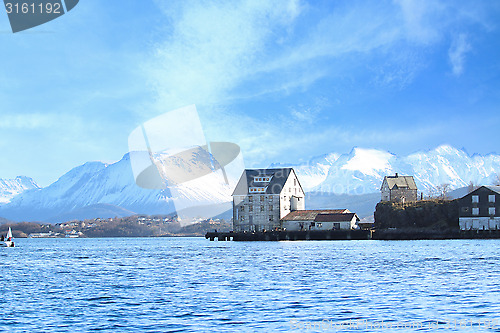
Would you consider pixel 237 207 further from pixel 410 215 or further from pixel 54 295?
pixel 54 295

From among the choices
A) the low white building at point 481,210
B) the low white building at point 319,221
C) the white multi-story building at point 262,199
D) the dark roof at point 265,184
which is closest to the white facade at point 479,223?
the low white building at point 481,210

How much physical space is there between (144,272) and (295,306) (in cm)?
2417

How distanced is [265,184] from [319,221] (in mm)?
14476

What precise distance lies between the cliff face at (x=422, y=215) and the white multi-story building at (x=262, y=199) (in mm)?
22216

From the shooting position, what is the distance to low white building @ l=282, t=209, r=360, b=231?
136 m

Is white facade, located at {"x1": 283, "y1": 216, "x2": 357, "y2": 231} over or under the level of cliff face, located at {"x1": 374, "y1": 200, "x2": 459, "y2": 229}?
under

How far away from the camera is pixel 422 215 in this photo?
140 meters

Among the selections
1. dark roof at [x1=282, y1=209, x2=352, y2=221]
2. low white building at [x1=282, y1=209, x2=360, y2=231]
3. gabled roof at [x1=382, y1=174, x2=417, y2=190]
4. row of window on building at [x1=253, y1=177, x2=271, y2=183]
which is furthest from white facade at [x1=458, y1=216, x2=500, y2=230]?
row of window on building at [x1=253, y1=177, x2=271, y2=183]

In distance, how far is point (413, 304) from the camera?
3031 cm

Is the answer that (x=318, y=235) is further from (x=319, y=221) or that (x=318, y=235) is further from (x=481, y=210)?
(x=481, y=210)

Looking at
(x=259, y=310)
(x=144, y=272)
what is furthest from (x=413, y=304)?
(x=144, y=272)

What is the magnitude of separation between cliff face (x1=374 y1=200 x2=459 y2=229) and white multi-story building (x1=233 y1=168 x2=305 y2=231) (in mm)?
22216

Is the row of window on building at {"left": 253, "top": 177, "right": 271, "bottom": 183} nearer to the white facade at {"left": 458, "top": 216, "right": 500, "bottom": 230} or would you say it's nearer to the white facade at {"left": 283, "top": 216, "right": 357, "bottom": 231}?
the white facade at {"left": 283, "top": 216, "right": 357, "bottom": 231}

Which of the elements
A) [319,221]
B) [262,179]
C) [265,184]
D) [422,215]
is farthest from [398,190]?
[262,179]
